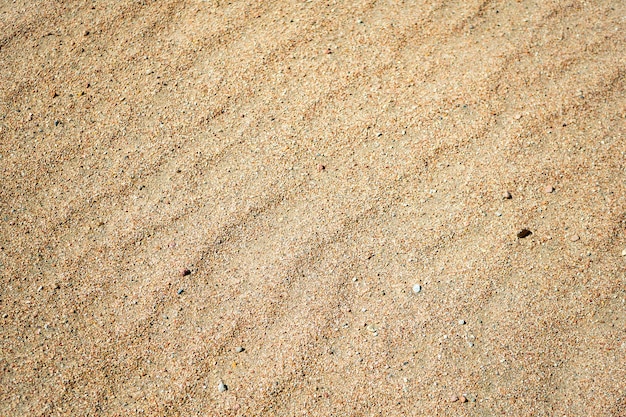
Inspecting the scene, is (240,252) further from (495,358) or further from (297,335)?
(495,358)

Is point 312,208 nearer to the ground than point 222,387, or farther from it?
farther from it

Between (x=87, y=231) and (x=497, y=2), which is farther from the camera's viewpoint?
(x=497, y=2)

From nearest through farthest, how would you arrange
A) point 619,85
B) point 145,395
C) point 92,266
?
point 145,395 → point 92,266 → point 619,85

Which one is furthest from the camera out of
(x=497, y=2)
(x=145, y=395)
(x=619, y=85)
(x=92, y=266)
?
(x=497, y=2)

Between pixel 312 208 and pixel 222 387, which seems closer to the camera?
pixel 222 387

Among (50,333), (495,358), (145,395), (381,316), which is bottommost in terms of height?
(495,358)

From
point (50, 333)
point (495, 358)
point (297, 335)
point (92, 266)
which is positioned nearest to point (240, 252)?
point (297, 335)

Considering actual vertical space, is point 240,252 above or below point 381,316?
above
